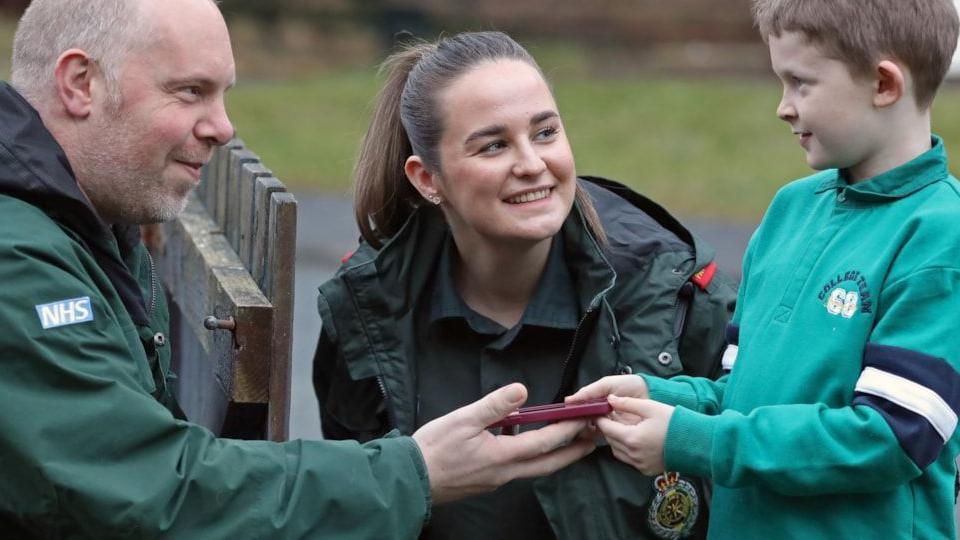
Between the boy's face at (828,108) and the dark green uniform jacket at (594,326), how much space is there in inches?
23.5

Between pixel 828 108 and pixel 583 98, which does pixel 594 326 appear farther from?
pixel 583 98

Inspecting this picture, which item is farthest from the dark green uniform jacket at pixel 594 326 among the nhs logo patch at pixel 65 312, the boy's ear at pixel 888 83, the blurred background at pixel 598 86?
the blurred background at pixel 598 86

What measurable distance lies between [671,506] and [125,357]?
122cm

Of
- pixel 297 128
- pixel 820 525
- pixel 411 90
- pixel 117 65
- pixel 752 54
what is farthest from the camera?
pixel 752 54

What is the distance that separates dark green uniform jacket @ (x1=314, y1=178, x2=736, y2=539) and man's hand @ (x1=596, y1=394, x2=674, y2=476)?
0.27 m

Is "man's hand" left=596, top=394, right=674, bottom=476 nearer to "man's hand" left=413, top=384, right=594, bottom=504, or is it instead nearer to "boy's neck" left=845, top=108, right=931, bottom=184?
"man's hand" left=413, top=384, right=594, bottom=504

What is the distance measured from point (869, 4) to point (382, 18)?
17.3 metres

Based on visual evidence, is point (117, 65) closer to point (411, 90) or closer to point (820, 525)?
point (411, 90)

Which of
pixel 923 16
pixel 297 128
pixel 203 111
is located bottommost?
pixel 297 128

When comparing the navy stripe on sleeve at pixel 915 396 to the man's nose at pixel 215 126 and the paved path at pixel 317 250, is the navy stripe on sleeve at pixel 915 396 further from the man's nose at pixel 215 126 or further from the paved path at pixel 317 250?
the paved path at pixel 317 250

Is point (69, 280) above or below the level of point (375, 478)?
above

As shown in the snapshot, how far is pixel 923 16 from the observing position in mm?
2744

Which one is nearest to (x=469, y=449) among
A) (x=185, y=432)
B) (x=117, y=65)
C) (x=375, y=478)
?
(x=375, y=478)

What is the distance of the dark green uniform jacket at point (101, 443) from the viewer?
2.52 meters
